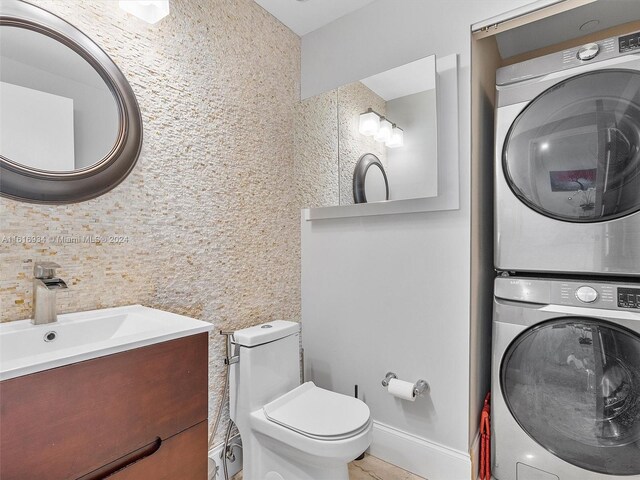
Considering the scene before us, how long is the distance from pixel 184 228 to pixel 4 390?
0.95 meters

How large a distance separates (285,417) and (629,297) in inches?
59.8

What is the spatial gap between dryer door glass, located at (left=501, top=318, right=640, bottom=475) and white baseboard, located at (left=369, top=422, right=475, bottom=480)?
1.23 ft

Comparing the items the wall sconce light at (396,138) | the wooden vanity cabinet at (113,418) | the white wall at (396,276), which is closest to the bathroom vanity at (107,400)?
the wooden vanity cabinet at (113,418)

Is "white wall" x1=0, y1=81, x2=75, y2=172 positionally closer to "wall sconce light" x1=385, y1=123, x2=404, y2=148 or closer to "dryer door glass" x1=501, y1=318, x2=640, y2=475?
"wall sconce light" x1=385, y1=123, x2=404, y2=148

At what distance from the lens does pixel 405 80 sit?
1.80 meters

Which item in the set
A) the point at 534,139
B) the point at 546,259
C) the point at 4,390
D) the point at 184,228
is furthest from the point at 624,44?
the point at 4,390

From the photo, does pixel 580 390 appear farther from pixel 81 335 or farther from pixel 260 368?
pixel 81 335

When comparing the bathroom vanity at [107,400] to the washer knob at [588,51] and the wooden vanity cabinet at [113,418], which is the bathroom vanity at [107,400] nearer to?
the wooden vanity cabinet at [113,418]

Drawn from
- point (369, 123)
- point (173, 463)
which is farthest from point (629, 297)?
point (173, 463)

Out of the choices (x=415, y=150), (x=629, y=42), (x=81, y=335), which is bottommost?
(x=81, y=335)

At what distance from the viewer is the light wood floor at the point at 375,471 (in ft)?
5.83

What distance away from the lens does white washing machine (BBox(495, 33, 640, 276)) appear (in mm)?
1388

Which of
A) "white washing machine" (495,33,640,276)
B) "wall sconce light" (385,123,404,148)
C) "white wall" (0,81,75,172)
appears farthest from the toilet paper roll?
"white wall" (0,81,75,172)

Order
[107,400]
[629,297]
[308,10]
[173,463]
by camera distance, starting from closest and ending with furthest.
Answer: [107,400]
[173,463]
[629,297]
[308,10]
